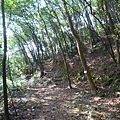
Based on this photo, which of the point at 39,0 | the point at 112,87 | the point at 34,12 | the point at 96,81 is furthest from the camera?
the point at 34,12

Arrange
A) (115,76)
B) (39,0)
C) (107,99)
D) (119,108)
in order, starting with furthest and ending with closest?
(39,0) < (115,76) < (107,99) < (119,108)

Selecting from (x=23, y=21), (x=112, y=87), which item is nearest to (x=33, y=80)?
(x=23, y=21)

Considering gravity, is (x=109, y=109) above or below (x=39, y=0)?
below

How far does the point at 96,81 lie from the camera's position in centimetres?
1144

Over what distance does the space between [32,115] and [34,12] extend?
1366 cm

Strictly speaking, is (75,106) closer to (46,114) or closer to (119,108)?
(46,114)

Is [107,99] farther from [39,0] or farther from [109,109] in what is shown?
[39,0]

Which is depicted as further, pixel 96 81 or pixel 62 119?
pixel 96 81

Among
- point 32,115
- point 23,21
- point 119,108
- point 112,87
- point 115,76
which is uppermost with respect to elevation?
point 23,21

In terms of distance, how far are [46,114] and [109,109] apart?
317 cm

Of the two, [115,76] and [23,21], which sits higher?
[23,21]

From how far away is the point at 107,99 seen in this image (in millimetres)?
8305

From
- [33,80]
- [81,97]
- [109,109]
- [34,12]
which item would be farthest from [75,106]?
[34,12]

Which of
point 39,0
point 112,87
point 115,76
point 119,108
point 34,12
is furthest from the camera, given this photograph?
point 34,12
